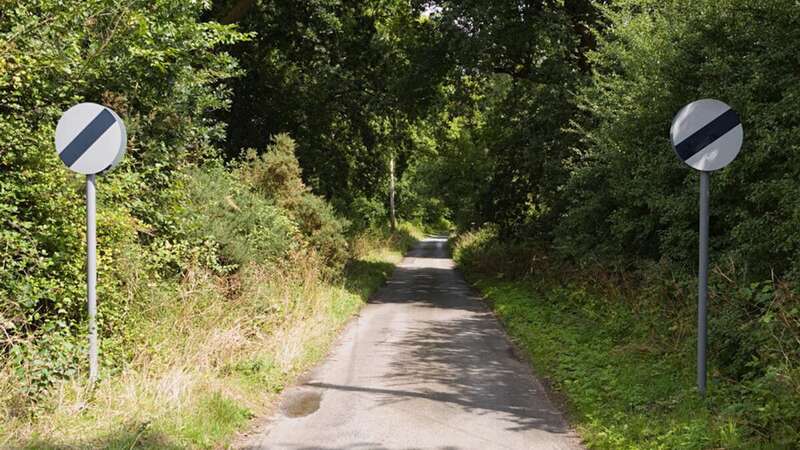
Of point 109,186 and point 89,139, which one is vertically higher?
point 89,139

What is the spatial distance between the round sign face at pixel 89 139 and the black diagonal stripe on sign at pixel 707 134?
16.0 ft

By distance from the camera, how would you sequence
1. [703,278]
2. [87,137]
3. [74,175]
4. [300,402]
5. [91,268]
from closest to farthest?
[87,137] < [91,268] < [703,278] < [74,175] < [300,402]

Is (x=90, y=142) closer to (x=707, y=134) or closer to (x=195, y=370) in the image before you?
(x=195, y=370)

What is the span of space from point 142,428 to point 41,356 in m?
1.31

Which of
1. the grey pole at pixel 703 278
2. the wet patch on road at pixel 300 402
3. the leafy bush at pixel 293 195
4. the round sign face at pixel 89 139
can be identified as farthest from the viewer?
the leafy bush at pixel 293 195

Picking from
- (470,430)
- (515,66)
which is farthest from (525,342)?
(515,66)

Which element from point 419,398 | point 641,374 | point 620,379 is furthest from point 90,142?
point 641,374

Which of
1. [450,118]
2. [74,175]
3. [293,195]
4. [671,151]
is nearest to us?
[74,175]

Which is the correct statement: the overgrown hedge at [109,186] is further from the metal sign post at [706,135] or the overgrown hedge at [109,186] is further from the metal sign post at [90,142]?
the metal sign post at [706,135]

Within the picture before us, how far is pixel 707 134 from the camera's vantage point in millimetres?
5070

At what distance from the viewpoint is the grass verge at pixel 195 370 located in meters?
4.54

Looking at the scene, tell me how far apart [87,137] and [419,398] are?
13.5 feet

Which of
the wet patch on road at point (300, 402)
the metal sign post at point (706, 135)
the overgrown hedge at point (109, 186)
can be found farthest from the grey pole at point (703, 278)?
the overgrown hedge at point (109, 186)

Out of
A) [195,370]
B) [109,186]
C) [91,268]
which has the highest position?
[109,186]
